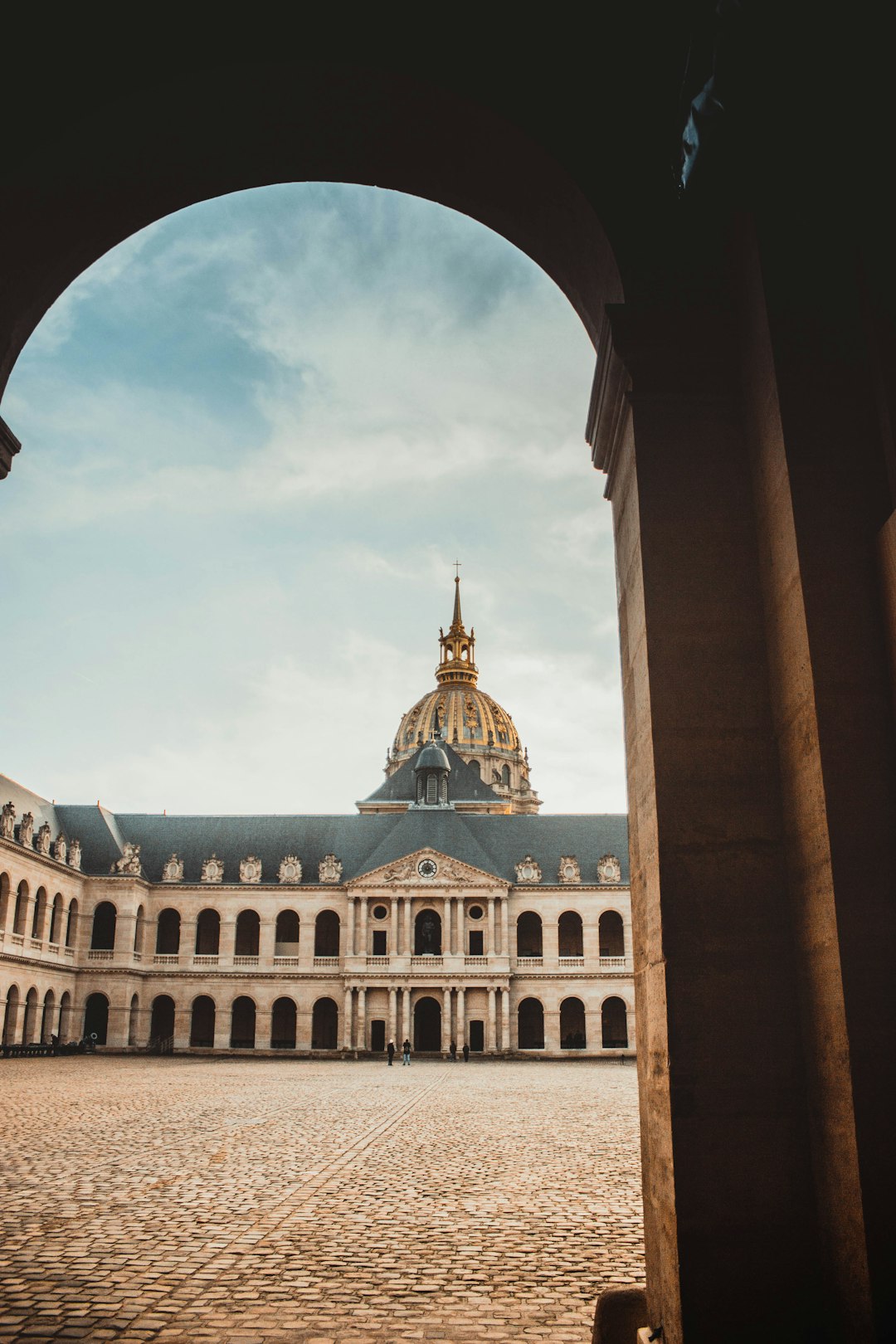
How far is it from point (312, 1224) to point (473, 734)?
10848 cm

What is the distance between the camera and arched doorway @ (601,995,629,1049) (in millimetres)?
67438

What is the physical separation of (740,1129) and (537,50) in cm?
627

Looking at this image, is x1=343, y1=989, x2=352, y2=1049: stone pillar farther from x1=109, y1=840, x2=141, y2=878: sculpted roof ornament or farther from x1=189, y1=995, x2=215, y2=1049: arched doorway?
x1=109, y1=840, x2=141, y2=878: sculpted roof ornament

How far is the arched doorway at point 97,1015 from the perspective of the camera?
65375mm

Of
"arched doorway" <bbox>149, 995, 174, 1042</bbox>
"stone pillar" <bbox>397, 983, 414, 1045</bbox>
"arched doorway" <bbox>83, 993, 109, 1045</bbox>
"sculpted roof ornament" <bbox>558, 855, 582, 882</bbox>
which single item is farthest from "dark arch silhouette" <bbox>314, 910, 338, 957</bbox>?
"sculpted roof ornament" <bbox>558, 855, 582, 882</bbox>

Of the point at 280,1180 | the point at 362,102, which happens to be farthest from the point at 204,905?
the point at 362,102

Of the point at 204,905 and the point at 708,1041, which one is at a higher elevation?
the point at 204,905

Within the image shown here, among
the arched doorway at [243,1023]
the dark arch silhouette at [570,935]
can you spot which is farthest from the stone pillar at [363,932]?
the dark arch silhouette at [570,935]

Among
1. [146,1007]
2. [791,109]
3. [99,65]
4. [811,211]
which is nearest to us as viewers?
[791,109]

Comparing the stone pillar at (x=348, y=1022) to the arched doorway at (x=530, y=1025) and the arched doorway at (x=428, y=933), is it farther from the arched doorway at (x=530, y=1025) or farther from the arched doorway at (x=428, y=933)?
the arched doorway at (x=530, y=1025)

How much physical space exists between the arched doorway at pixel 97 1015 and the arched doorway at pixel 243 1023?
7.88 meters

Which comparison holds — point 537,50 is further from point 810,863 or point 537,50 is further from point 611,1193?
point 611,1193

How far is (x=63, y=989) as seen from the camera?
6200 centimetres

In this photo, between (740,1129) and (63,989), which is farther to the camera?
(63,989)
